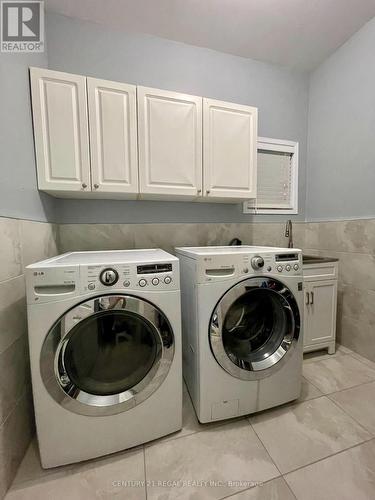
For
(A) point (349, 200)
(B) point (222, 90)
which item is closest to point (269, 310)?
(A) point (349, 200)

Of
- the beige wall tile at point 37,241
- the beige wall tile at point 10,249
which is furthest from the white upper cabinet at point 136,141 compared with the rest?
the beige wall tile at point 10,249

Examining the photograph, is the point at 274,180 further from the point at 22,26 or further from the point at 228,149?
the point at 22,26

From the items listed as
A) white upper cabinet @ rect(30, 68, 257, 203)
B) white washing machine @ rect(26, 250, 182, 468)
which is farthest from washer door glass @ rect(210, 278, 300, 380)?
white upper cabinet @ rect(30, 68, 257, 203)

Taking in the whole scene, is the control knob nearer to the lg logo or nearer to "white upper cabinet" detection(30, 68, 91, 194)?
"white upper cabinet" detection(30, 68, 91, 194)

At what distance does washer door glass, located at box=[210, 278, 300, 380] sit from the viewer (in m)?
1.11

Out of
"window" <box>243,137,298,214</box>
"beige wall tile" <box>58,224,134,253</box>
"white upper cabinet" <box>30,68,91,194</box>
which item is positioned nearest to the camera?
"white upper cabinet" <box>30,68,91,194</box>

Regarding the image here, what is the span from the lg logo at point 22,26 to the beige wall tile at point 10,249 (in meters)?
0.89

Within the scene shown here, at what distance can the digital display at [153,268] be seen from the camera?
3.21 feet

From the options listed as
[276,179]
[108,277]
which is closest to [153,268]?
[108,277]

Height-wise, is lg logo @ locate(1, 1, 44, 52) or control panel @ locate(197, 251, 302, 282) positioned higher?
lg logo @ locate(1, 1, 44, 52)

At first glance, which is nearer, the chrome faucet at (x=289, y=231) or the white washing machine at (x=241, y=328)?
the white washing machine at (x=241, y=328)

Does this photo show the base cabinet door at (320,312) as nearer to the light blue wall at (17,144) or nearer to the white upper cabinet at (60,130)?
the white upper cabinet at (60,130)

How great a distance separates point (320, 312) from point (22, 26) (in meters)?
2.85

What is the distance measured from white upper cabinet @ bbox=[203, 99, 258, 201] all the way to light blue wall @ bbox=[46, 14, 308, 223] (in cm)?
36
